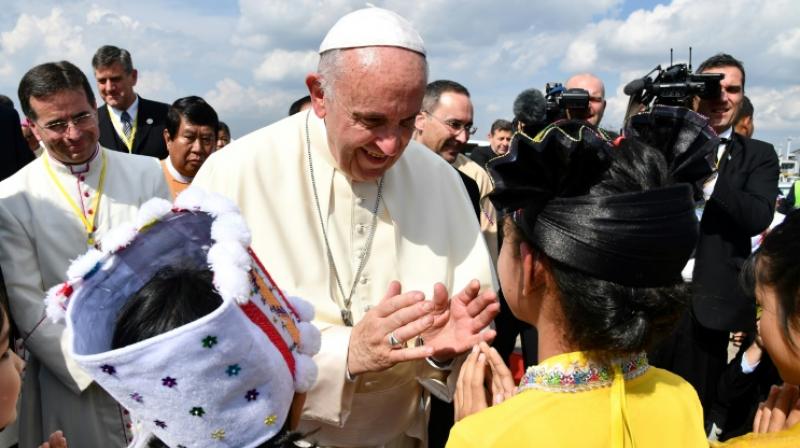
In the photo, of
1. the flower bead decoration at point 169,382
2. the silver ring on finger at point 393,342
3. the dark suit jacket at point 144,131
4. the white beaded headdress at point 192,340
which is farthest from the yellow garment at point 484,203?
the flower bead decoration at point 169,382

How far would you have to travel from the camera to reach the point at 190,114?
5434 millimetres

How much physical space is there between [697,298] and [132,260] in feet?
12.0

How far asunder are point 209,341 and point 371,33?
1.71m

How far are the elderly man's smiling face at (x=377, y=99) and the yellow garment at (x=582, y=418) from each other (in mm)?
1259

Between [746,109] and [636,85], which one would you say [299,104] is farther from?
[746,109]

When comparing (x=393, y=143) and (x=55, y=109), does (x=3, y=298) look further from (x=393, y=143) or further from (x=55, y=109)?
(x=393, y=143)

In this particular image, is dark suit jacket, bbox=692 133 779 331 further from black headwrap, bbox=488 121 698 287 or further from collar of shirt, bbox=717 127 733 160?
black headwrap, bbox=488 121 698 287

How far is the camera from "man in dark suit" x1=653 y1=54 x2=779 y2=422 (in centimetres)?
402

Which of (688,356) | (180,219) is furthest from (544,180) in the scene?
(688,356)

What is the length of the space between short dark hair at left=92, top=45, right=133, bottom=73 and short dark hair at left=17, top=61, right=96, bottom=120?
11.9ft

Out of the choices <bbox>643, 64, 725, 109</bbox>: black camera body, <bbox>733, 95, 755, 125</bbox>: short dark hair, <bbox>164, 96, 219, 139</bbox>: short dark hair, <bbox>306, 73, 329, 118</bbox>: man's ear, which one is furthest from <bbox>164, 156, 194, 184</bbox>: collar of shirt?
<bbox>733, 95, 755, 125</bbox>: short dark hair

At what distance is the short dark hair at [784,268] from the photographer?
1915 mm

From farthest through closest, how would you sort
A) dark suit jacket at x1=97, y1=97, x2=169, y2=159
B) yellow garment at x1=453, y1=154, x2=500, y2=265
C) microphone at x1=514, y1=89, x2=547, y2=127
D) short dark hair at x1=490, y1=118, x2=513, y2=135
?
short dark hair at x1=490, y1=118, x2=513, y2=135 < dark suit jacket at x1=97, y1=97, x2=169, y2=159 < yellow garment at x1=453, y1=154, x2=500, y2=265 < microphone at x1=514, y1=89, x2=547, y2=127

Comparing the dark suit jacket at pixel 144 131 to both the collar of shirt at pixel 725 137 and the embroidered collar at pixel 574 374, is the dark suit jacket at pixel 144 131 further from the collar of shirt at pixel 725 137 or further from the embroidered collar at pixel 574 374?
the embroidered collar at pixel 574 374
